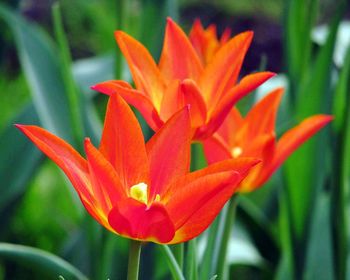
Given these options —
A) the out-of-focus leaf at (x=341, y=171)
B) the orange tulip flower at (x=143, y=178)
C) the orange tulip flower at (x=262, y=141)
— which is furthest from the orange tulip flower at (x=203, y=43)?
the orange tulip flower at (x=143, y=178)

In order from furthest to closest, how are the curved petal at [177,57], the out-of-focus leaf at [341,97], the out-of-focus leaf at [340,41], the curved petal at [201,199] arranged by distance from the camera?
A: the out-of-focus leaf at [340,41] < the out-of-focus leaf at [341,97] < the curved petal at [177,57] < the curved petal at [201,199]

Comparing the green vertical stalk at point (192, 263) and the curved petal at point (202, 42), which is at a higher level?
the curved petal at point (202, 42)

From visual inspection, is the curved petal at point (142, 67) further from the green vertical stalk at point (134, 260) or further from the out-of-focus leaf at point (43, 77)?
the out-of-focus leaf at point (43, 77)

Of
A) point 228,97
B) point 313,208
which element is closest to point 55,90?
point 313,208

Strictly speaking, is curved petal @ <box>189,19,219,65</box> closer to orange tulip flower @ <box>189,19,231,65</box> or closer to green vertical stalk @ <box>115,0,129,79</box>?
orange tulip flower @ <box>189,19,231,65</box>

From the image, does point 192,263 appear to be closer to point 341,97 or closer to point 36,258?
point 36,258

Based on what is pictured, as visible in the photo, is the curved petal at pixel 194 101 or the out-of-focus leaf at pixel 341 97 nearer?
the curved petal at pixel 194 101
